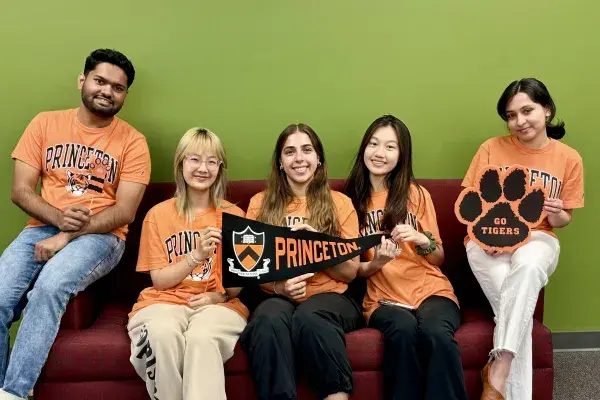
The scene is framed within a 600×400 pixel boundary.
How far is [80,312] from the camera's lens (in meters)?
2.35

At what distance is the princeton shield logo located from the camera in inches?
94.9

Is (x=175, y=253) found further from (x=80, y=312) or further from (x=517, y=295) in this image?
(x=517, y=295)

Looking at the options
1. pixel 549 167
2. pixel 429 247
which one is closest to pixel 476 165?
pixel 549 167

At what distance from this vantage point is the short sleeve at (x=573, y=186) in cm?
267

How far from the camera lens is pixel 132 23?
299cm

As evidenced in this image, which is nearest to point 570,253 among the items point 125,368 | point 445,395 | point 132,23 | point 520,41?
point 520,41

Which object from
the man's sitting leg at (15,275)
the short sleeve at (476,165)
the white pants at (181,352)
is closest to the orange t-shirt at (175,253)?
the white pants at (181,352)

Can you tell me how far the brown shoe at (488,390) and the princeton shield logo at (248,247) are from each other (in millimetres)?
999

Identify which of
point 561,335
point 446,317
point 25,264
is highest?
point 25,264

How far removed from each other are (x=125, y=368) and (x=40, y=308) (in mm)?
396

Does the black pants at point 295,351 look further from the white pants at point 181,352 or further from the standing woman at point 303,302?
the white pants at point 181,352

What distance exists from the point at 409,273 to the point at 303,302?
0.50 metres

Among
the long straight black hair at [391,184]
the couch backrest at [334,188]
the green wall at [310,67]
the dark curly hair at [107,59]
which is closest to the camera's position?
the long straight black hair at [391,184]

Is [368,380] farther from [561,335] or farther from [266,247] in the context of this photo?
[561,335]
